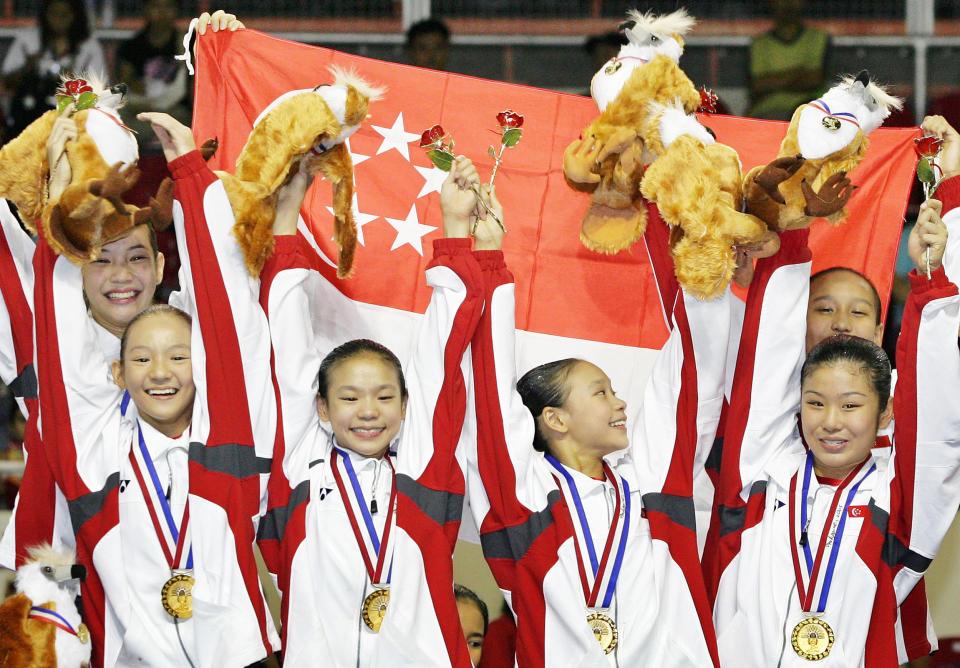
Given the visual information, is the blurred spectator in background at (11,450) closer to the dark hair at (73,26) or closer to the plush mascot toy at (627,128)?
the dark hair at (73,26)

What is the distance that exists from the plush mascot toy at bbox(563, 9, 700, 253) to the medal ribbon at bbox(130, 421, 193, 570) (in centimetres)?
121

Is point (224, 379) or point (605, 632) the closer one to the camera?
point (605, 632)

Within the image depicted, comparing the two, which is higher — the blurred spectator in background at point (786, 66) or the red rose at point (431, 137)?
the blurred spectator in background at point (786, 66)

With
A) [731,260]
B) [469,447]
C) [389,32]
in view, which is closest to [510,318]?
[469,447]

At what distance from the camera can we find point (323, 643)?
3.11 meters

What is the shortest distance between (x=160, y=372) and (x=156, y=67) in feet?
8.56

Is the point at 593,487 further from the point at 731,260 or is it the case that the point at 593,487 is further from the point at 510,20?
the point at 510,20

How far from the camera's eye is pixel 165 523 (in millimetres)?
3213

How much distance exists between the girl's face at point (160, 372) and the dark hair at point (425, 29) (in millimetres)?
2310

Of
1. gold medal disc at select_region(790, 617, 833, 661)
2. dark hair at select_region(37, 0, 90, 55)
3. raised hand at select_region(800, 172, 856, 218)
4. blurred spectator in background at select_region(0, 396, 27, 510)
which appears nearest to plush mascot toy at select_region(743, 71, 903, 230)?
raised hand at select_region(800, 172, 856, 218)

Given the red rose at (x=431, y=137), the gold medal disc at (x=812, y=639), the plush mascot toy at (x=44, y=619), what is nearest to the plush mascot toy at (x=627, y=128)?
the red rose at (x=431, y=137)

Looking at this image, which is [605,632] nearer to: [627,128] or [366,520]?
[366,520]

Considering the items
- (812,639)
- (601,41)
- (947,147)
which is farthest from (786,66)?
(812,639)

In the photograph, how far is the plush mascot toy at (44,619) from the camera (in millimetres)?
3041
